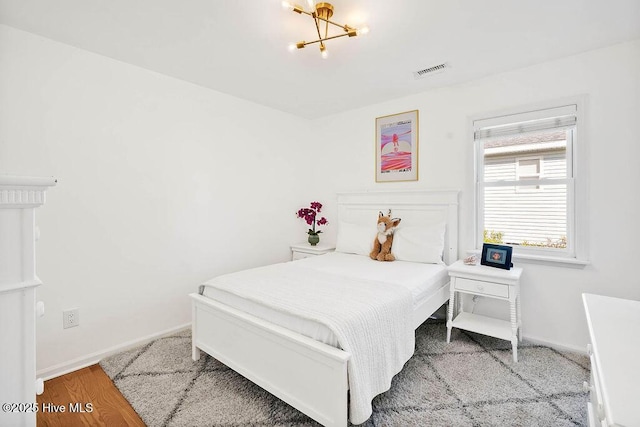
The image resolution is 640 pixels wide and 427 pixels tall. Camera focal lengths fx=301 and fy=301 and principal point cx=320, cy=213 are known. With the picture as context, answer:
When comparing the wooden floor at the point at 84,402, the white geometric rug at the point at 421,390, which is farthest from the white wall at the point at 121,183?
the white geometric rug at the point at 421,390

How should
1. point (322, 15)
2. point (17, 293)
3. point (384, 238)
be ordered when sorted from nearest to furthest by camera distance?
point (17, 293) < point (322, 15) < point (384, 238)

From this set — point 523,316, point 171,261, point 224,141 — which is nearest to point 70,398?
point 171,261

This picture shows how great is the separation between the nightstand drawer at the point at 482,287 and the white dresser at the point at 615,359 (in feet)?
2.32

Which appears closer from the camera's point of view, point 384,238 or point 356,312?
point 356,312

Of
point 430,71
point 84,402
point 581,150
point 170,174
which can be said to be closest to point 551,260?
point 581,150

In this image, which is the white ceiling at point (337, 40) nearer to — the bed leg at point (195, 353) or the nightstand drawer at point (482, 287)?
the nightstand drawer at point (482, 287)

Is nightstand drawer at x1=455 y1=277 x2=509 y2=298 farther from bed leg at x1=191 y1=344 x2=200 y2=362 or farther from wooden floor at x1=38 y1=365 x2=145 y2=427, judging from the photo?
wooden floor at x1=38 y1=365 x2=145 y2=427

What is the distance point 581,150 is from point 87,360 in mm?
→ 4090

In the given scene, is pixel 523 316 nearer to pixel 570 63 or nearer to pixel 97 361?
pixel 570 63

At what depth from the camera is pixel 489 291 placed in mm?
2354

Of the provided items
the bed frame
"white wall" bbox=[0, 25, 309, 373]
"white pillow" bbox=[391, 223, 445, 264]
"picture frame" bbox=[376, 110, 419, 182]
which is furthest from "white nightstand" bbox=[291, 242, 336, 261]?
the bed frame

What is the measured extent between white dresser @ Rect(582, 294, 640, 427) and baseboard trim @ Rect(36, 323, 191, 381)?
2.90 meters

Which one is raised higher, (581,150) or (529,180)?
(581,150)

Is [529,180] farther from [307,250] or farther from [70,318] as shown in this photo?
[70,318]
